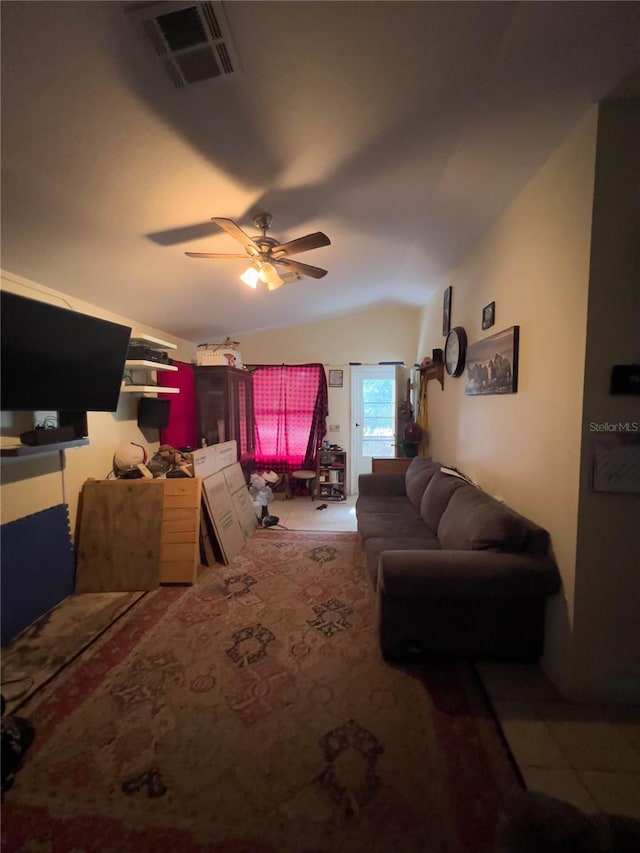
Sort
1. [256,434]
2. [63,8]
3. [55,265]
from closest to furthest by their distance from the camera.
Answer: [63,8]
[55,265]
[256,434]

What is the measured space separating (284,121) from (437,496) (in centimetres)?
241

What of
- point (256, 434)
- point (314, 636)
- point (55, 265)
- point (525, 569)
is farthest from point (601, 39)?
point (256, 434)

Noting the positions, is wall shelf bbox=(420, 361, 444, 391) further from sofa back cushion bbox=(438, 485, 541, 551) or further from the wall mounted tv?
the wall mounted tv

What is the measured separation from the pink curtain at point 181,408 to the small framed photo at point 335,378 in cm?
197

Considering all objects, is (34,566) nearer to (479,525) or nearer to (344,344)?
(479,525)

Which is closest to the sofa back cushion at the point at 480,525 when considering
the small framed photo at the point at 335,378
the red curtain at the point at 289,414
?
the red curtain at the point at 289,414

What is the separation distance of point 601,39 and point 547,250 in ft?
2.51

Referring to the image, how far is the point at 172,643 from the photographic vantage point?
199cm

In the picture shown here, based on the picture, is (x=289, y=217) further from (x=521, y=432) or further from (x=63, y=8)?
(x=521, y=432)

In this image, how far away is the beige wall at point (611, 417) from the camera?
1.41 metres

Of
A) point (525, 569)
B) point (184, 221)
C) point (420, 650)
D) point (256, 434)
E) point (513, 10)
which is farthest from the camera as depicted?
point (256, 434)

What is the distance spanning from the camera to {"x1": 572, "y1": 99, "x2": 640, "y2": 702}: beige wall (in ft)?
4.62

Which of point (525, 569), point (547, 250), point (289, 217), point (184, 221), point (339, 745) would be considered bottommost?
point (339, 745)

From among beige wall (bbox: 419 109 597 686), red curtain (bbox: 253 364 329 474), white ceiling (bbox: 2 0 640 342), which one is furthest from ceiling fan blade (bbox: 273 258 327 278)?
red curtain (bbox: 253 364 329 474)
